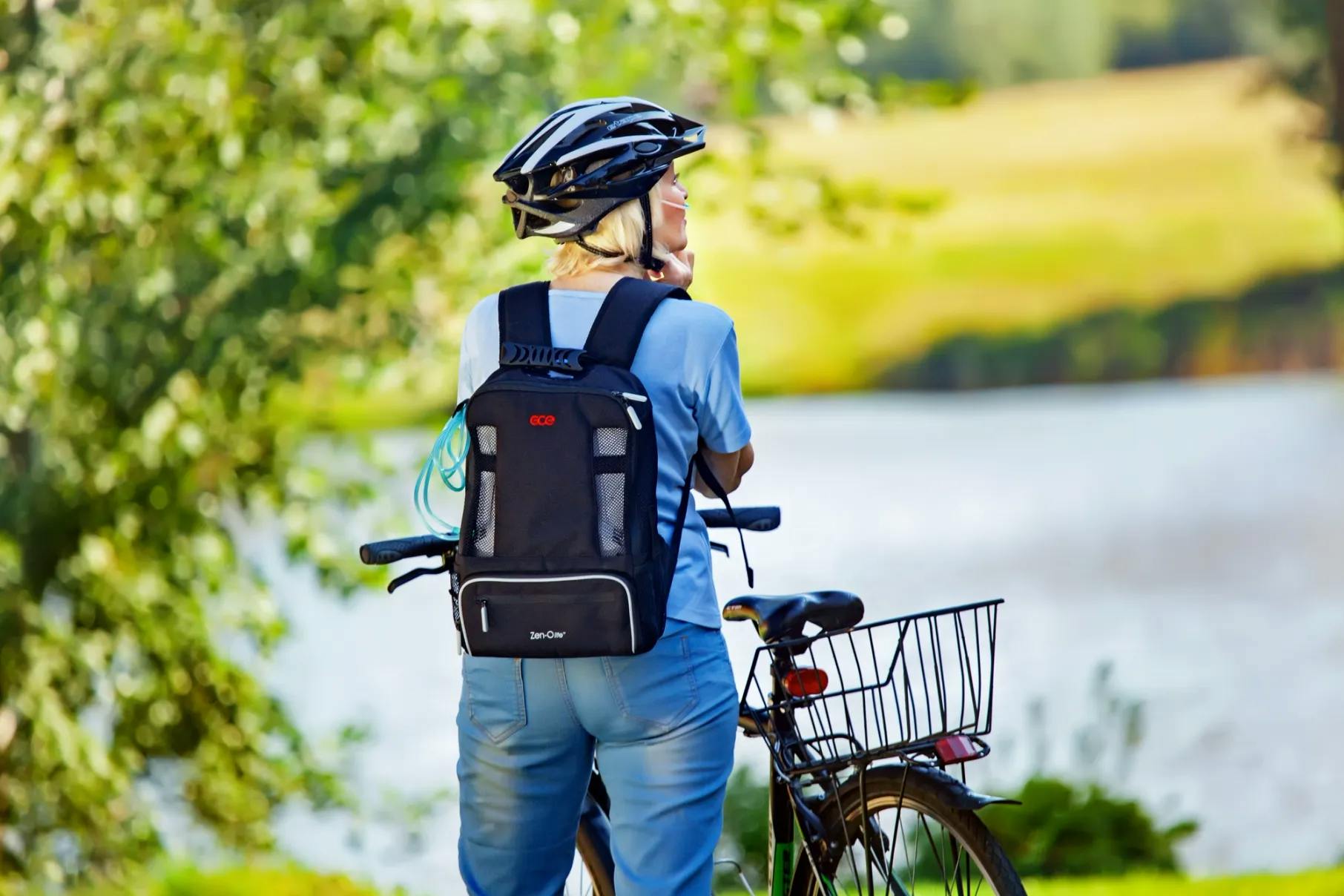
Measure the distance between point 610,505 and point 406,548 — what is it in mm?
510

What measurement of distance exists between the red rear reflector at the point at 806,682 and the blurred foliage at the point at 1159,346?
844 cm

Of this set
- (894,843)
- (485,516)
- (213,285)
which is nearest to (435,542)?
(485,516)

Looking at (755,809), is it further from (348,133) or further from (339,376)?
(348,133)

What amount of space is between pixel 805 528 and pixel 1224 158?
3609 mm

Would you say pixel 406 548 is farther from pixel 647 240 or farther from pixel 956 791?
pixel 956 791

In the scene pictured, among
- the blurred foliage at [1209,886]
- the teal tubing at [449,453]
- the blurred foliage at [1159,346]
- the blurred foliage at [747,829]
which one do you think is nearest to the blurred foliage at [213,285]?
the blurred foliage at [747,829]

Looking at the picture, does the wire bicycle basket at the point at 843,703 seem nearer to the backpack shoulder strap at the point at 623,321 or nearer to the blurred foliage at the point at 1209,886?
the backpack shoulder strap at the point at 623,321

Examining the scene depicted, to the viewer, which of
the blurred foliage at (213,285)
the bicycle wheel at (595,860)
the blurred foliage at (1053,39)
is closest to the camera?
the bicycle wheel at (595,860)

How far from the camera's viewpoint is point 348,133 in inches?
197

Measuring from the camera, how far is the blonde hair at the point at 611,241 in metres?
2.25

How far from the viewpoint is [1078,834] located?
556 centimetres

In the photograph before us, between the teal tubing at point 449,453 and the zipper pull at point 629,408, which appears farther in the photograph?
the teal tubing at point 449,453

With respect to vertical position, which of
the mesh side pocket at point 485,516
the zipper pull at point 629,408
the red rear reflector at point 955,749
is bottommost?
the red rear reflector at point 955,749

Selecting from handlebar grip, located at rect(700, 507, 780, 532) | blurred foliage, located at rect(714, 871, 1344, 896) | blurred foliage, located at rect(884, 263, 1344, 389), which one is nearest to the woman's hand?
handlebar grip, located at rect(700, 507, 780, 532)
